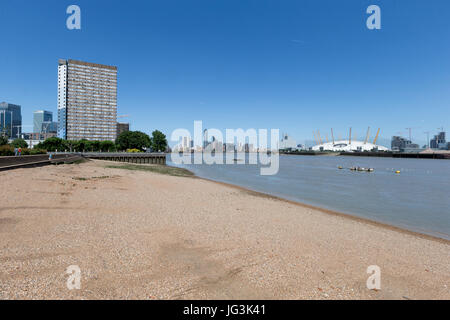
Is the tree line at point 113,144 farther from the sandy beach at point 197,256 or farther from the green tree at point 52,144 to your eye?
the sandy beach at point 197,256

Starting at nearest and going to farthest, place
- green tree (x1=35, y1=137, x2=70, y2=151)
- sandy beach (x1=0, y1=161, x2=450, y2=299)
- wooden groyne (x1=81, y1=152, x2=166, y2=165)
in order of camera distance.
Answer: sandy beach (x1=0, y1=161, x2=450, y2=299), wooden groyne (x1=81, y1=152, x2=166, y2=165), green tree (x1=35, y1=137, x2=70, y2=151)

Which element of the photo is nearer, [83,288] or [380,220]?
[83,288]

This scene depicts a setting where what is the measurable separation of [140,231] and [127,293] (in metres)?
4.01

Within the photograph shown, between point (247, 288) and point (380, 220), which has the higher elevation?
point (247, 288)

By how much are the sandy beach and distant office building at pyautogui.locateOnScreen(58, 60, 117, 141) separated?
7016 inches

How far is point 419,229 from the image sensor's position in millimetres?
13438

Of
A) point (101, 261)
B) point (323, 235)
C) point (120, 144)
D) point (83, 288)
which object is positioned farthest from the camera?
point (120, 144)

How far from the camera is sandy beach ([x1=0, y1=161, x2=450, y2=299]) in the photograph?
492 cm

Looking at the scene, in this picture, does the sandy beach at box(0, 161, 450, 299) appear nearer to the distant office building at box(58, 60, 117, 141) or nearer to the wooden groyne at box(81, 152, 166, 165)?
the wooden groyne at box(81, 152, 166, 165)

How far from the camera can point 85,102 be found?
168 m

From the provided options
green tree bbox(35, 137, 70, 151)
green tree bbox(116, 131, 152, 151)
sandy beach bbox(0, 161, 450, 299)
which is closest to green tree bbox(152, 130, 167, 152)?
green tree bbox(116, 131, 152, 151)

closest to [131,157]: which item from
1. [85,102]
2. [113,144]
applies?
[113,144]
